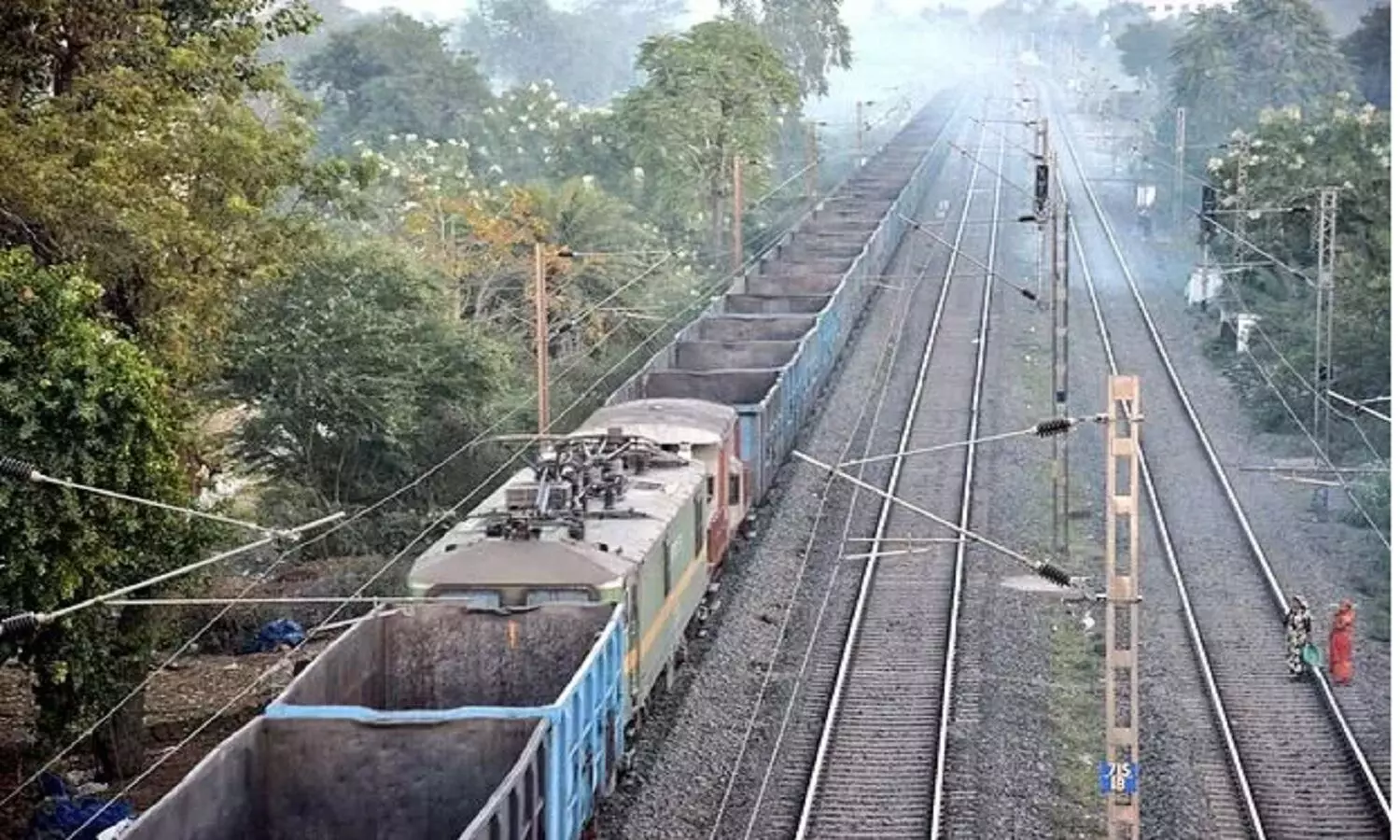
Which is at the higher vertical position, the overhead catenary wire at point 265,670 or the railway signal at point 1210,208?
the railway signal at point 1210,208

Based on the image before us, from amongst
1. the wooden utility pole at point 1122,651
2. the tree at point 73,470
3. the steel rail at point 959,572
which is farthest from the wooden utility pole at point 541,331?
the wooden utility pole at point 1122,651

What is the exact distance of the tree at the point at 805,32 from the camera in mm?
85188

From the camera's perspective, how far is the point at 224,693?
24797 mm

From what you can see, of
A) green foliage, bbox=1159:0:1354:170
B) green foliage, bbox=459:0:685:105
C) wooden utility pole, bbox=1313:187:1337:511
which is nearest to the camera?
wooden utility pole, bbox=1313:187:1337:511

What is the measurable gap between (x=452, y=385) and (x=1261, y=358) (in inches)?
840

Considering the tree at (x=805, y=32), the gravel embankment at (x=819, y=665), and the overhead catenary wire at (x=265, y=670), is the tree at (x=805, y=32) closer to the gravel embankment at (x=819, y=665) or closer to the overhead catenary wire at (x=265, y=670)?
the gravel embankment at (x=819, y=665)

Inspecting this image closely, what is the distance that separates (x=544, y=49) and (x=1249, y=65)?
146 feet

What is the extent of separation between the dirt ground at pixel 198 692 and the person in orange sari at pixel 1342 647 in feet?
43.0

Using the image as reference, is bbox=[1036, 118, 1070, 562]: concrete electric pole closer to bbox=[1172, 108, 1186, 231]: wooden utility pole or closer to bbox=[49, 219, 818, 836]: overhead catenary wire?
bbox=[49, 219, 818, 836]: overhead catenary wire

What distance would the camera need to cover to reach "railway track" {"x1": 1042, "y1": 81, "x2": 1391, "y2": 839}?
777 inches

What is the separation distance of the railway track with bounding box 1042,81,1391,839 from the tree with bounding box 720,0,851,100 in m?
44.5

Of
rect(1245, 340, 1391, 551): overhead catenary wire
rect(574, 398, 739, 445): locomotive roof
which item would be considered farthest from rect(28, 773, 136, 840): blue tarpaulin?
rect(1245, 340, 1391, 551): overhead catenary wire

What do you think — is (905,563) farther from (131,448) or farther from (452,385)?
(131,448)

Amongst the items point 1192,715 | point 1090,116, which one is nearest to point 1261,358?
point 1192,715
